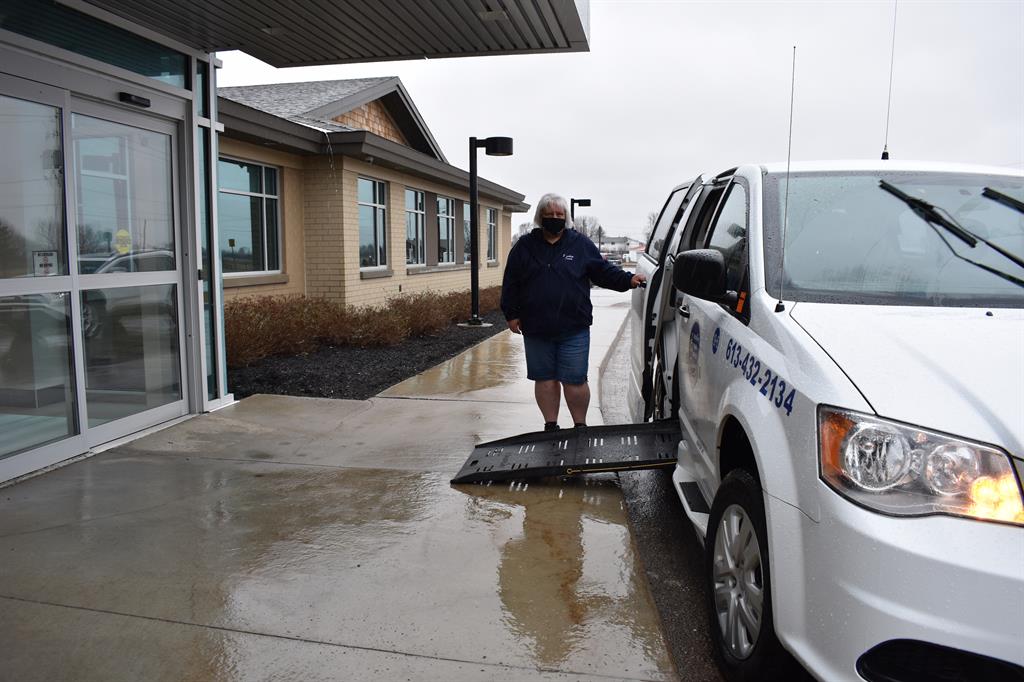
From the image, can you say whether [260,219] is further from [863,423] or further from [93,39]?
[863,423]

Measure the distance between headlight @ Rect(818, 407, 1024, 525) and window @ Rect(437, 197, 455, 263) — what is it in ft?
55.8

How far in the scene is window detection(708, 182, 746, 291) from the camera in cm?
354

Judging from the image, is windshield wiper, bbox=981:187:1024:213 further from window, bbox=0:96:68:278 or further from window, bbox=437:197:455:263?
window, bbox=437:197:455:263

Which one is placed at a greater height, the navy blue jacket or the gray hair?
the gray hair

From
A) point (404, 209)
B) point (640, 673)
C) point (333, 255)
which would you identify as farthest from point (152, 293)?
point (404, 209)

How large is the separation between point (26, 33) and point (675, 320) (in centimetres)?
435

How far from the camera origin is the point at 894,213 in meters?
3.38

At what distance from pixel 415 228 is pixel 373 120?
286 cm

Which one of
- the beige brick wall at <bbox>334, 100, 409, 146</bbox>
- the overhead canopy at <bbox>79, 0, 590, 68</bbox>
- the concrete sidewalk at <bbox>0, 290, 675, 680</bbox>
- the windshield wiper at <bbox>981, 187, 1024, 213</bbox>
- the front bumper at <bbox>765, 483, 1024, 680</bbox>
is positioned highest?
the beige brick wall at <bbox>334, 100, 409, 146</bbox>

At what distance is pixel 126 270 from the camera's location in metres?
5.93

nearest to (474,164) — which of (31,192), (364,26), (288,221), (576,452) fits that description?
(288,221)

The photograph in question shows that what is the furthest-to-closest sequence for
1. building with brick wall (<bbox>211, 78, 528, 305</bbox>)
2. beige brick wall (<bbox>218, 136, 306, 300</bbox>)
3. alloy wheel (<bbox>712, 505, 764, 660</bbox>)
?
beige brick wall (<bbox>218, 136, 306, 300</bbox>) < building with brick wall (<bbox>211, 78, 528, 305</bbox>) < alloy wheel (<bbox>712, 505, 764, 660</bbox>)

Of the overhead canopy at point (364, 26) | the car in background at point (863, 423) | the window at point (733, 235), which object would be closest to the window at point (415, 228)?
the overhead canopy at point (364, 26)

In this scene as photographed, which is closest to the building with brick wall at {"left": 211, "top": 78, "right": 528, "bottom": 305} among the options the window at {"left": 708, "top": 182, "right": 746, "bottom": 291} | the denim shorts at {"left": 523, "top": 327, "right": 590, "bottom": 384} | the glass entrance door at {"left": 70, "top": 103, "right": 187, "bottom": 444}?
the glass entrance door at {"left": 70, "top": 103, "right": 187, "bottom": 444}
